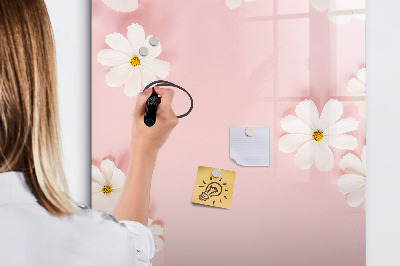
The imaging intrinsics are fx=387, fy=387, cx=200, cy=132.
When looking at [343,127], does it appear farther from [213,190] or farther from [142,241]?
[142,241]

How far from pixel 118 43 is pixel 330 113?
0.56 metres

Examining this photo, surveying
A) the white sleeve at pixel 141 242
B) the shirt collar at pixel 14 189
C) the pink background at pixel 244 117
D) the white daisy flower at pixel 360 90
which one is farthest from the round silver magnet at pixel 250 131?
the shirt collar at pixel 14 189

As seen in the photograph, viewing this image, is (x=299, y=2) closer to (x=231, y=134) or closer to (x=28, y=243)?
(x=231, y=134)

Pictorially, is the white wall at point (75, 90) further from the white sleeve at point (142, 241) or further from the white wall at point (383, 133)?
the white wall at point (383, 133)

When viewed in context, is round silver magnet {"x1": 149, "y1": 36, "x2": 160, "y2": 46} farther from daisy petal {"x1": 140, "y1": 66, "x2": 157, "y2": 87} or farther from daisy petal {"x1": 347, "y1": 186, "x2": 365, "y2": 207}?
daisy petal {"x1": 347, "y1": 186, "x2": 365, "y2": 207}

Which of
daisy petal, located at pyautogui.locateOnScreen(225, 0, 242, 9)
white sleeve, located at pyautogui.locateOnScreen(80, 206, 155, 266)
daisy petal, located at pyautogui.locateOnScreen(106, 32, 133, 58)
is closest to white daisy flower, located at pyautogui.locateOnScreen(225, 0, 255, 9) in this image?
daisy petal, located at pyautogui.locateOnScreen(225, 0, 242, 9)

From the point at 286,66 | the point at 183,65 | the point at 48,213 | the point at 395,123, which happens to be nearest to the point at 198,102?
the point at 183,65

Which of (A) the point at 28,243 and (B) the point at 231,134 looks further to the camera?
(B) the point at 231,134

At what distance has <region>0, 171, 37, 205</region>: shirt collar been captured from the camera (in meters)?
0.41

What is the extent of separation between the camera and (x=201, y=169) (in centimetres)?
96

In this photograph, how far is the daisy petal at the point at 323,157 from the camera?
2.97 ft

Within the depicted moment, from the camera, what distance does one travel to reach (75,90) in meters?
1.04

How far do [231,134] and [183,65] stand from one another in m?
0.21

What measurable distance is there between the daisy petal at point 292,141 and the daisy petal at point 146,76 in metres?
0.36
